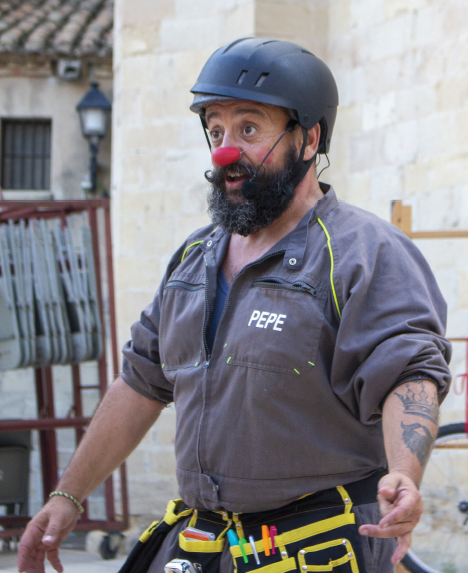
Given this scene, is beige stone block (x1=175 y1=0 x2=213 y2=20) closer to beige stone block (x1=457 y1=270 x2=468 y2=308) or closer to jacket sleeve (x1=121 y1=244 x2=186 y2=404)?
beige stone block (x1=457 y1=270 x2=468 y2=308)

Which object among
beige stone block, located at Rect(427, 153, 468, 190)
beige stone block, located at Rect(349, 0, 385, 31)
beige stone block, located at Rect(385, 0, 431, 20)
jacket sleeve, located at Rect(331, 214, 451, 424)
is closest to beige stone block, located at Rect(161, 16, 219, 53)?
beige stone block, located at Rect(349, 0, 385, 31)

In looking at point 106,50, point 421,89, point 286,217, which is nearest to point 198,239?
point 286,217

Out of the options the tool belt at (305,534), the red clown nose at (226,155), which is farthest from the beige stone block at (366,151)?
the tool belt at (305,534)

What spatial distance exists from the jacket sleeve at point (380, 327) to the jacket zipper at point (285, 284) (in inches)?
2.5

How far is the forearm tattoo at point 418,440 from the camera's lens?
1509 mm

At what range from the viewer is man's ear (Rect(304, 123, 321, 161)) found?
2.06m

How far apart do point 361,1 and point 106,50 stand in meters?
4.76

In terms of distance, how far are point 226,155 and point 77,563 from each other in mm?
3386

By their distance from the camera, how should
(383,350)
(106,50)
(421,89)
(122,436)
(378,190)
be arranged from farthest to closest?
(106,50) → (378,190) → (421,89) → (122,436) → (383,350)

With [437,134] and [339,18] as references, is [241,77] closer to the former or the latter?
[437,134]

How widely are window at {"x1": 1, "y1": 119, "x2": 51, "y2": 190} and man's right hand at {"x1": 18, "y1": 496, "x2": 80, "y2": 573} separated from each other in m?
7.98

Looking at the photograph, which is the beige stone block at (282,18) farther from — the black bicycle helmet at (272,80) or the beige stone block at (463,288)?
the black bicycle helmet at (272,80)

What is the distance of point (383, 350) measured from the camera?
1.61 m

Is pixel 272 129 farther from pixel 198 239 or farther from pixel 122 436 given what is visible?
pixel 122 436
